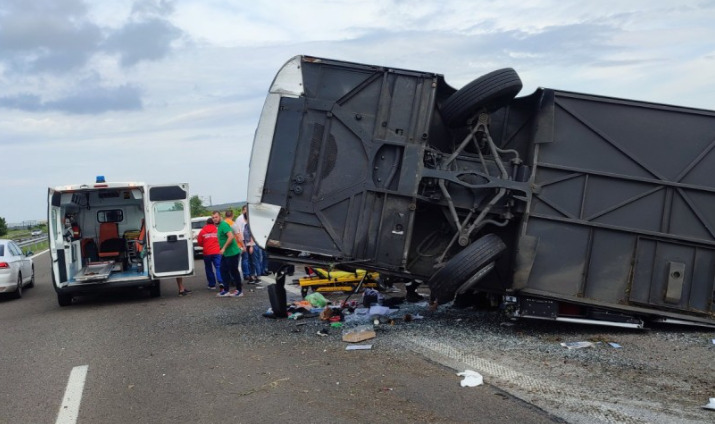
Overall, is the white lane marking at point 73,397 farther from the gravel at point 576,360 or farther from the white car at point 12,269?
the white car at point 12,269

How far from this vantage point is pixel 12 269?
15266 mm

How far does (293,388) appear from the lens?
6.37 m

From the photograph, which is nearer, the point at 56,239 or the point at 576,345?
the point at 576,345

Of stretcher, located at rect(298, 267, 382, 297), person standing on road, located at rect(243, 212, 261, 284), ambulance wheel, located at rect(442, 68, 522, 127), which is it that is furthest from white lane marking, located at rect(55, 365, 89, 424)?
person standing on road, located at rect(243, 212, 261, 284)

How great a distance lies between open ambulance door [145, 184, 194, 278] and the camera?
44.0ft

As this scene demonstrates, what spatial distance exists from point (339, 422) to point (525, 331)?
413 centimetres

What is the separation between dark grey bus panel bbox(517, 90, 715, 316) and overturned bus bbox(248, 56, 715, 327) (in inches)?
0.5

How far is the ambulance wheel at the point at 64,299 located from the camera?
43.9 feet

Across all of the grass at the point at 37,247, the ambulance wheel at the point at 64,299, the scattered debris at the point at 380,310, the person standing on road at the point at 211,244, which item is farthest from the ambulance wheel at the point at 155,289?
the grass at the point at 37,247

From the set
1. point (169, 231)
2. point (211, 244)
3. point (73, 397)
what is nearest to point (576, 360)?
point (73, 397)

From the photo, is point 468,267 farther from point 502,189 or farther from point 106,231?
point 106,231

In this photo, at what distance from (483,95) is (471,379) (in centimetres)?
352

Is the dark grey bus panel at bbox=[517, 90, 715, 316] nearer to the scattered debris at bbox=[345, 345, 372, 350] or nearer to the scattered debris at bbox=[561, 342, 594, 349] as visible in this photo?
the scattered debris at bbox=[561, 342, 594, 349]

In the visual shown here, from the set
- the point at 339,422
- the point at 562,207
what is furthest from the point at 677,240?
the point at 339,422
